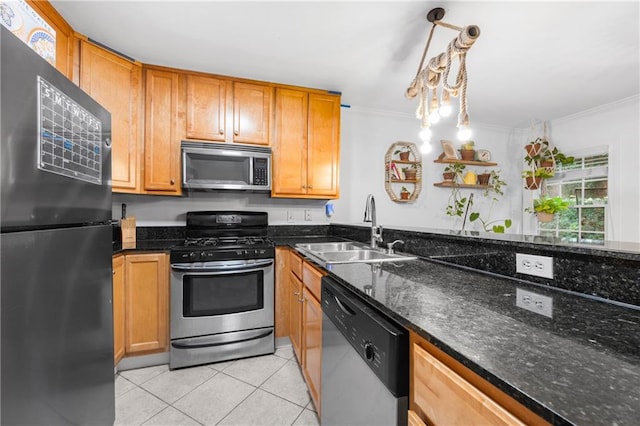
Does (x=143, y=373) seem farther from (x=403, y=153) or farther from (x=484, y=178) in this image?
(x=484, y=178)

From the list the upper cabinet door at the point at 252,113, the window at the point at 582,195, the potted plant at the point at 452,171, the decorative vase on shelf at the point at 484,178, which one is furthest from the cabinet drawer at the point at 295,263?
the window at the point at 582,195

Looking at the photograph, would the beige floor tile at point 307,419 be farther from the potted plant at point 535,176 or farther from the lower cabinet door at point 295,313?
the potted plant at point 535,176

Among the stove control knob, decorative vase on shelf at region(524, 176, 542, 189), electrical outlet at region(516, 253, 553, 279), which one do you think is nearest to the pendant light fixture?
electrical outlet at region(516, 253, 553, 279)

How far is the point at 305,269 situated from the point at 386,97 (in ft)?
6.85

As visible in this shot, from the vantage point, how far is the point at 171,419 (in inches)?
59.9

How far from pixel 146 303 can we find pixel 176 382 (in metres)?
0.60

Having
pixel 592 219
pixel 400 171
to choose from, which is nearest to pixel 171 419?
pixel 400 171

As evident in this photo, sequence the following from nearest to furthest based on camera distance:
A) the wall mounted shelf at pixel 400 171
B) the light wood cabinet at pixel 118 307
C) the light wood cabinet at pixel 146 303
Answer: the light wood cabinet at pixel 118 307 → the light wood cabinet at pixel 146 303 → the wall mounted shelf at pixel 400 171

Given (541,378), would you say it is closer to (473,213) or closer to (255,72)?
(255,72)

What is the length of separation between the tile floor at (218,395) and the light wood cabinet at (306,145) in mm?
1489

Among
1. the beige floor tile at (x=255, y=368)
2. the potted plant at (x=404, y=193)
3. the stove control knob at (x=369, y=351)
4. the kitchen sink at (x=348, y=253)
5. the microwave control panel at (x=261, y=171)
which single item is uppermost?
the microwave control panel at (x=261, y=171)

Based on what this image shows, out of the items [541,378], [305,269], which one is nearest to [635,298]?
[541,378]

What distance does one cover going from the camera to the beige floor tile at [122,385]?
5.74 feet

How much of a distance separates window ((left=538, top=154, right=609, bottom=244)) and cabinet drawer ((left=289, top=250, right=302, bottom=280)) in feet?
9.78
